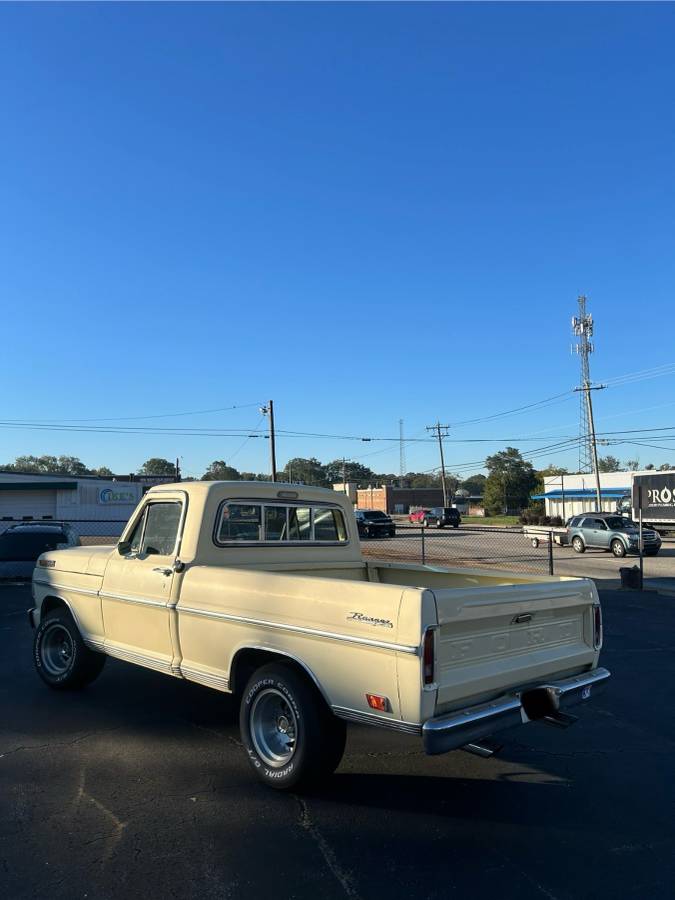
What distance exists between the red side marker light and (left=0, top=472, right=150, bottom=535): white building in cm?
3728

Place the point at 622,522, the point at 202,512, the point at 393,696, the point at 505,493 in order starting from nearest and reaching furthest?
the point at 393,696
the point at 202,512
the point at 622,522
the point at 505,493

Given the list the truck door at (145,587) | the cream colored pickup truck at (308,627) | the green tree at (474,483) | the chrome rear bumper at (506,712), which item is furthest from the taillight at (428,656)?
the green tree at (474,483)

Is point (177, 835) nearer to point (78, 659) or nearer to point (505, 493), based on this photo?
point (78, 659)

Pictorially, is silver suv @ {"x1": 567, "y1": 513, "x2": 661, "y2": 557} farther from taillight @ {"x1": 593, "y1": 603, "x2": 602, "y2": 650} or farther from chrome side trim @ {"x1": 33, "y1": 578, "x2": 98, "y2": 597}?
chrome side trim @ {"x1": 33, "y1": 578, "x2": 98, "y2": 597}

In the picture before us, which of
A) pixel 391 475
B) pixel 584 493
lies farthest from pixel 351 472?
pixel 584 493

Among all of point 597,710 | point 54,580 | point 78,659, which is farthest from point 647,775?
point 54,580

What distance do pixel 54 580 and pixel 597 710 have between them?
5298 mm

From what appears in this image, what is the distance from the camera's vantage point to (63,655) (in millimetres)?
6738

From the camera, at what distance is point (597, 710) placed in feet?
21.0

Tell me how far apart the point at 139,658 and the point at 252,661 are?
1.26 meters

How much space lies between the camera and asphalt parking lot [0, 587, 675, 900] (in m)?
3.36

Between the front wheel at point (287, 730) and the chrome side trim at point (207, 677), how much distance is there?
0.23 meters

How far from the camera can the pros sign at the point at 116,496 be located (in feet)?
145

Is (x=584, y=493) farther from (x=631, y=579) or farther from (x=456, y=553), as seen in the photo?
(x=631, y=579)
